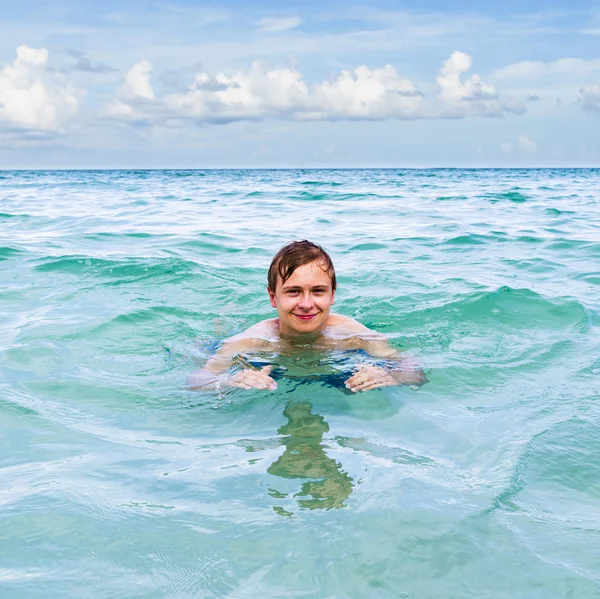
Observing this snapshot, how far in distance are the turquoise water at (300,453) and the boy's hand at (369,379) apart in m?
0.10

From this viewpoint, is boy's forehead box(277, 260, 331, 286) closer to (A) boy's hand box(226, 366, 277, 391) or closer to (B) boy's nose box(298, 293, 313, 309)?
(B) boy's nose box(298, 293, 313, 309)

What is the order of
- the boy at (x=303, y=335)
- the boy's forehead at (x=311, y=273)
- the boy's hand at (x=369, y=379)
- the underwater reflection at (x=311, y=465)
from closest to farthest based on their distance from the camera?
the underwater reflection at (x=311, y=465) → the boy's hand at (x=369, y=379) → the boy at (x=303, y=335) → the boy's forehead at (x=311, y=273)

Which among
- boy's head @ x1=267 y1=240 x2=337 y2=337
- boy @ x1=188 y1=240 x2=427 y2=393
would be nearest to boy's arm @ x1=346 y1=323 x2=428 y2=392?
boy @ x1=188 y1=240 x2=427 y2=393

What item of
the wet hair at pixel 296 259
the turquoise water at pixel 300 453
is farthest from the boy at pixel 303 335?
the turquoise water at pixel 300 453

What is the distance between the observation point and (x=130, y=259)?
385 inches

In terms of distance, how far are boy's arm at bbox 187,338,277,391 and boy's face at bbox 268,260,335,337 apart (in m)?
0.45

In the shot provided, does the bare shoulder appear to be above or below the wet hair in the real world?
below

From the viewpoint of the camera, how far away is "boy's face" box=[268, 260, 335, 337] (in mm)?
4820

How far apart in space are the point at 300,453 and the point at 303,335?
1.95 metres

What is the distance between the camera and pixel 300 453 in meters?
3.34

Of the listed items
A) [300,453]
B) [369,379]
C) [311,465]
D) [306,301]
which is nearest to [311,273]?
[306,301]

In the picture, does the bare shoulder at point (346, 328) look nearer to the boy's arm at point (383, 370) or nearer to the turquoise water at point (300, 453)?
the boy's arm at point (383, 370)

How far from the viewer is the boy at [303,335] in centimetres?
435

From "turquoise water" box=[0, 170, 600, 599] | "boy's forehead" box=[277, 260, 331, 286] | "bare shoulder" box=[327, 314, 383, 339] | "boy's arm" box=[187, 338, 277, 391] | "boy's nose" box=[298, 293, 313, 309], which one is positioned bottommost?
"turquoise water" box=[0, 170, 600, 599]
